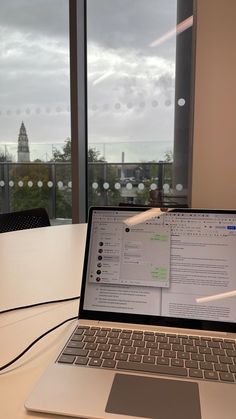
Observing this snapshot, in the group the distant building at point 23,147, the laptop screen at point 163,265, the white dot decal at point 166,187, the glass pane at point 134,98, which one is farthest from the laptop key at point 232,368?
the distant building at point 23,147

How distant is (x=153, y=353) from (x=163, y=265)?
19cm

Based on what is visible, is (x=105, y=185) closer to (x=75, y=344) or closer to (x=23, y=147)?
(x=23, y=147)

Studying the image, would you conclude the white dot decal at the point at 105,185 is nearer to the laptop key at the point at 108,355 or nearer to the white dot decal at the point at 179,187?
the white dot decal at the point at 179,187

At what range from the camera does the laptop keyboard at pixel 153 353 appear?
62cm

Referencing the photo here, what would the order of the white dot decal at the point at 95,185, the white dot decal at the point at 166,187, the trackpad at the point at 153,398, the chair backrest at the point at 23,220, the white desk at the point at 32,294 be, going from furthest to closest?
the white dot decal at the point at 95,185 → the white dot decal at the point at 166,187 → the chair backrest at the point at 23,220 → the white desk at the point at 32,294 → the trackpad at the point at 153,398

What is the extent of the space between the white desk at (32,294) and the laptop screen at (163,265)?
15 centimetres

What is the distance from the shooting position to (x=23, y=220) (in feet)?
6.43

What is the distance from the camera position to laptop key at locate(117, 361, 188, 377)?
612 millimetres

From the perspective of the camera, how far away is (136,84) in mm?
3182

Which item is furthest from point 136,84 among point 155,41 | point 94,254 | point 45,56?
point 94,254

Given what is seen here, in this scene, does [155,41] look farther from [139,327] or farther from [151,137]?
[139,327]

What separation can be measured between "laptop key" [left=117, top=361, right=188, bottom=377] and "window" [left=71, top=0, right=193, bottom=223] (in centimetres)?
239

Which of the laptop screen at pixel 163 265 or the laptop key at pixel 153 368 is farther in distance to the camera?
the laptop screen at pixel 163 265

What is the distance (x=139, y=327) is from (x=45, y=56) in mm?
3193
